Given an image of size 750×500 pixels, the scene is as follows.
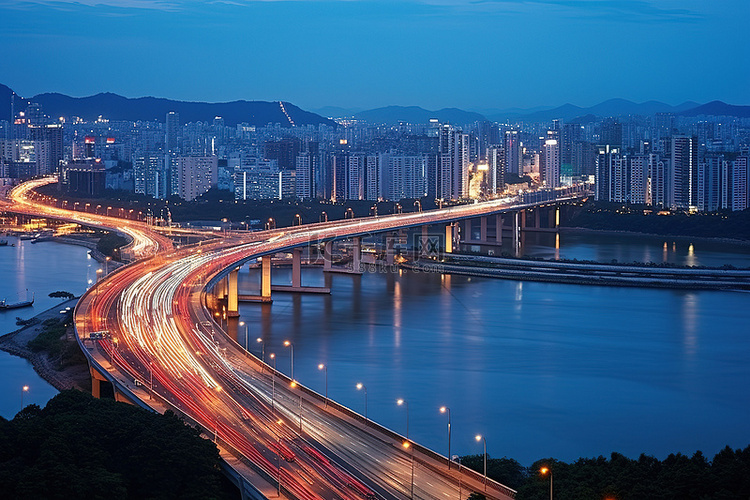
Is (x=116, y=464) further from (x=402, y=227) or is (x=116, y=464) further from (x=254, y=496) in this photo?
(x=402, y=227)

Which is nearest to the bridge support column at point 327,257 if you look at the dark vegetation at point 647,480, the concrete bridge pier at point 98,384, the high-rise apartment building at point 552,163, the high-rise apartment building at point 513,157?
the concrete bridge pier at point 98,384

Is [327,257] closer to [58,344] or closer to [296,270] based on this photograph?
[296,270]

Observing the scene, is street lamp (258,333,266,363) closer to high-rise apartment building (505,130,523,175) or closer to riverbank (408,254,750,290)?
riverbank (408,254,750,290)

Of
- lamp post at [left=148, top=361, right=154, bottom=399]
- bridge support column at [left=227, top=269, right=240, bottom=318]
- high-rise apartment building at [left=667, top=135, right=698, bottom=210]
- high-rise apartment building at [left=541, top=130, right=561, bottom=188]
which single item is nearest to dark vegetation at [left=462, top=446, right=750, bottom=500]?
lamp post at [left=148, top=361, right=154, bottom=399]

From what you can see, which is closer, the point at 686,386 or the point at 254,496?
the point at 254,496

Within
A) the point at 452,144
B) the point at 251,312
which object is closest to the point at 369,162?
the point at 452,144

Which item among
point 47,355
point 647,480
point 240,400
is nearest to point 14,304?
point 47,355
